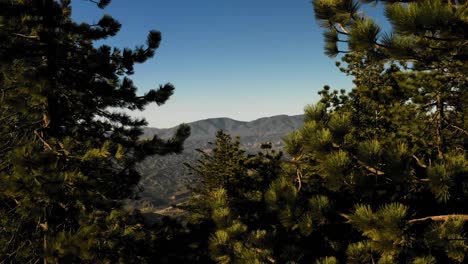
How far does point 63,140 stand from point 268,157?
26.6 ft

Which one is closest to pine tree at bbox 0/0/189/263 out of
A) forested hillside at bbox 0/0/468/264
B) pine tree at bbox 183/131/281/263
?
forested hillside at bbox 0/0/468/264

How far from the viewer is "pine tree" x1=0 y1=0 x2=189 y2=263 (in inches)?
249

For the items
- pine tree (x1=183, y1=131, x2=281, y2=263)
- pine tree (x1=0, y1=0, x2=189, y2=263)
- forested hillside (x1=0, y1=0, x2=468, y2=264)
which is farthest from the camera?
pine tree (x1=0, y1=0, x2=189, y2=263)

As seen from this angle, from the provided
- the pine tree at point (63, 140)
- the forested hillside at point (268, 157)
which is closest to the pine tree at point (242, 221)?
the forested hillside at point (268, 157)

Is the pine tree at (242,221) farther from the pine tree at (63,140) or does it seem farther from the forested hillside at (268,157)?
the pine tree at (63,140)

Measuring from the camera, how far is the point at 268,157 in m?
13.7

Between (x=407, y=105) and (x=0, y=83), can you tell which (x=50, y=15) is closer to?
(x=0, y=83)

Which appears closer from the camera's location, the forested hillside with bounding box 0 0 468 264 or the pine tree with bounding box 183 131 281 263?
the forested hillside with bounding box 0 0 468 264

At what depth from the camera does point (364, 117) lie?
1307 cm

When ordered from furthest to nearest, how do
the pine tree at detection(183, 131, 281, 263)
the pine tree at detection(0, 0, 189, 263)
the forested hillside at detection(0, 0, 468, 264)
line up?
the pine tree at detection(0, 0, 189, 263), the pine tree at detection(183, 131, 281, 263), the forested hillside at detection(0, 0, 468, 264)

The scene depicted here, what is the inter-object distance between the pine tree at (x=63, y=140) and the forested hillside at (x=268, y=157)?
0.14ft

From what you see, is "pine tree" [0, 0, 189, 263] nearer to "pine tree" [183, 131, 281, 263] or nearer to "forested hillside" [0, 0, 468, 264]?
"forested hillside" [0, 0, 468, 264]

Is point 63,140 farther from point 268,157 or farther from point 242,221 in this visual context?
point 268,157

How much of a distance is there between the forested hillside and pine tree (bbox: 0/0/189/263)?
42mm
